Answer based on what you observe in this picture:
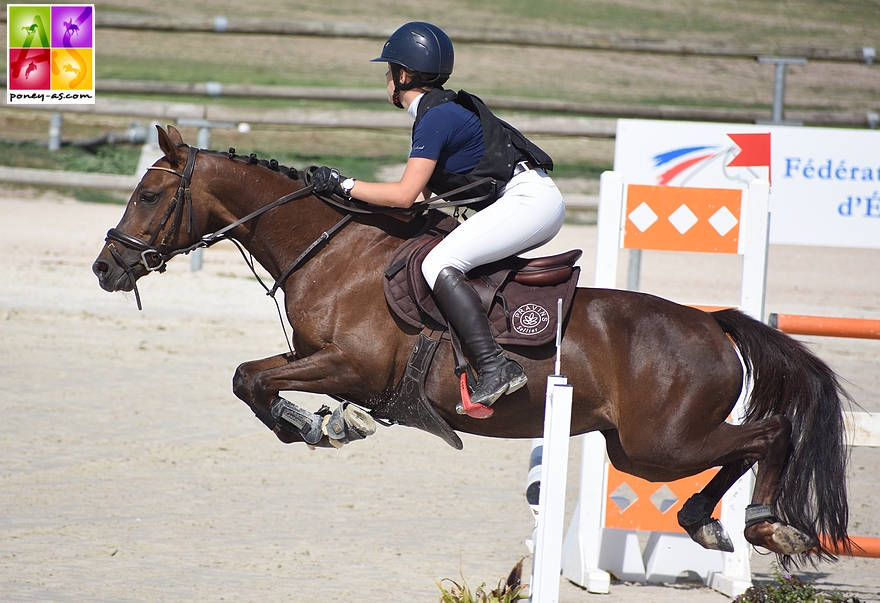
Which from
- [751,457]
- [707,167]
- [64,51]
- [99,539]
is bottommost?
[99,539]

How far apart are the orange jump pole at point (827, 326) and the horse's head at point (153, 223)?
264cm

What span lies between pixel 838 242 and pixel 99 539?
4.20m

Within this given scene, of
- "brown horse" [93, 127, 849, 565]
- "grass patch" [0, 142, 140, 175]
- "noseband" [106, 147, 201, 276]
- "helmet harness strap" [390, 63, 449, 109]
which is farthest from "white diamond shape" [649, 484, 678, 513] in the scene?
"grass patch" [0, 142, 140, 175]

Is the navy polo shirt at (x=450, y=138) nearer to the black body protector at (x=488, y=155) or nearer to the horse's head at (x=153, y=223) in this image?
the black body protector at (x=488, y=155)

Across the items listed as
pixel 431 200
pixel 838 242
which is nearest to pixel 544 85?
pixel 838 242

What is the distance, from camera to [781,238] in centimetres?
530

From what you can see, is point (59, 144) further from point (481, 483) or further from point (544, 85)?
point (544, 85)

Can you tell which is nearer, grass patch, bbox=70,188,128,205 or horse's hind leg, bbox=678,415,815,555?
horse's hind leg, bbox=678,415,815,555

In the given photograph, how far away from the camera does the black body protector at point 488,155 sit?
3436mm

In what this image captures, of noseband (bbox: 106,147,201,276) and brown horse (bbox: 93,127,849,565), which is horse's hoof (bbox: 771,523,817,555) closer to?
brown horse (bbox: 93,127,849,565)

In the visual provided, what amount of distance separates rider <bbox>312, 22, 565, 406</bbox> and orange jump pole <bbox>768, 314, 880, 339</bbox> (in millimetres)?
1485

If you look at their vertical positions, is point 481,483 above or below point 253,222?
below

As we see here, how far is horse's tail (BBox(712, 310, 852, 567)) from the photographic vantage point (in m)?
Answer: 3.56
